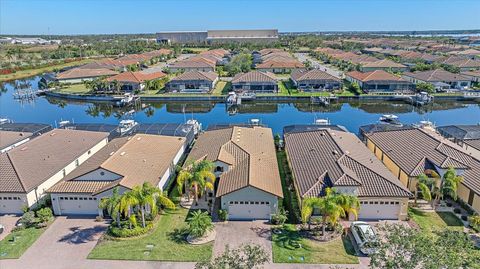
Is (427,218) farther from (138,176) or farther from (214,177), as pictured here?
(138,176)

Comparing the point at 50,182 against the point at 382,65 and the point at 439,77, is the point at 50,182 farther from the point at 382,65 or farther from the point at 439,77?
the point at 382,65

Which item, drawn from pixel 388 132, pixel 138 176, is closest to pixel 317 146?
pixel 388 132

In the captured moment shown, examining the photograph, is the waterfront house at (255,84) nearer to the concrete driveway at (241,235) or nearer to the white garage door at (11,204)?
the concrete driveway at (241,235)

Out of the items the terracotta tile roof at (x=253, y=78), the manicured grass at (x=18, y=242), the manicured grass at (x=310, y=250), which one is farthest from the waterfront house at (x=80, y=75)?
the manicured grass at (x=310, y=250)

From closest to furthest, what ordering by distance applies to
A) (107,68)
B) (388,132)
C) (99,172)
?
(99,172)
(388,132)
(107,68)

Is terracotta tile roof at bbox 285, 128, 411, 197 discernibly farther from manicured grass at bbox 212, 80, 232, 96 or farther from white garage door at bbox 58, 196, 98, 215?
manicured grass at bbox 212, 80, 232, 96

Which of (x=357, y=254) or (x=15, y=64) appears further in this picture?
(x=15, y=64)

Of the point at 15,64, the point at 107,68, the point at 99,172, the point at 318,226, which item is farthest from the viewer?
the point at 15,64
